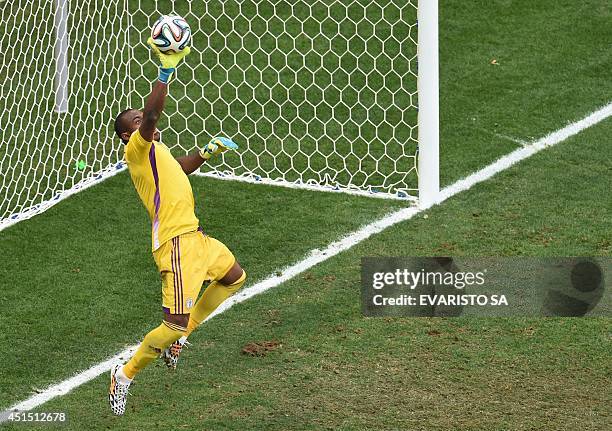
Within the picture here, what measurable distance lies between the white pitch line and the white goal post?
372 mm

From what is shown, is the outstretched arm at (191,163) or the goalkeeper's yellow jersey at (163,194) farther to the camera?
the outstretched arm at (191,163)

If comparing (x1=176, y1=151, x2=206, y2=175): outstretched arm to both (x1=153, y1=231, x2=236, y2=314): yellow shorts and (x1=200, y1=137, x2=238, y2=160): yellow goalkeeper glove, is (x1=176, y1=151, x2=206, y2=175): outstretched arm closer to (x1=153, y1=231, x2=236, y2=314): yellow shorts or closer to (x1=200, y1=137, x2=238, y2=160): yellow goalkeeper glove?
(x1=200, y1=137, x2=238, y2=160): yellow goalkeeper glove

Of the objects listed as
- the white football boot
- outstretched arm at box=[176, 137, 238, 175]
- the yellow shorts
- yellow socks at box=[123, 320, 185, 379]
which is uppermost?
outstretched arm at box=[176, 137, 238, 175]

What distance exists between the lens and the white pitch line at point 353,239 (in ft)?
27.0

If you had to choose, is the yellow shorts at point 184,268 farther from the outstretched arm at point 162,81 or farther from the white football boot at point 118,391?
the outstretched arm at point 162,81

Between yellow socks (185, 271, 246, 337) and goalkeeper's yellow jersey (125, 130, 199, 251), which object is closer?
goalkeeper's yellow jersey (125, 130, 199, 251)

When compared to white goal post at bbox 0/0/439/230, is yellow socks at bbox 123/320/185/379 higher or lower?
lower

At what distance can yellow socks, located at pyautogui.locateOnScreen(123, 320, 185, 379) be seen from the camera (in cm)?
764

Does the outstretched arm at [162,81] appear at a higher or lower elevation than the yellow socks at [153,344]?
higher

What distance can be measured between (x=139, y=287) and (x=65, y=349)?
88cm

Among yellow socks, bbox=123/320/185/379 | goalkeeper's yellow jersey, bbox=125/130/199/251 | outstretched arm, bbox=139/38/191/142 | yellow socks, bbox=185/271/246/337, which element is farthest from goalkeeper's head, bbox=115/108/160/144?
yellow socks, bbox=123/320/185/379

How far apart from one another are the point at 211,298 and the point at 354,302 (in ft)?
4.36

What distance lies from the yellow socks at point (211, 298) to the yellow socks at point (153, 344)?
47cm

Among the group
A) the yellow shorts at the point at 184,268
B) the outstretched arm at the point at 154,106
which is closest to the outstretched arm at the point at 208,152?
the yellow shorts at the point at 184,268
